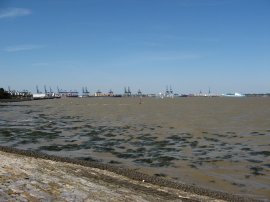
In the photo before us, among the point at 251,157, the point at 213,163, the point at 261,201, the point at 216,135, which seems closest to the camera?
the point at 261,201

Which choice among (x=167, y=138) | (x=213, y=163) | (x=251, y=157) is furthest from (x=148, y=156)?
(x=167, y=138)

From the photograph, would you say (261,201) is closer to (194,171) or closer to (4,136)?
(194,171)

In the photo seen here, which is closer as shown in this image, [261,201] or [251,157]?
[261,201]

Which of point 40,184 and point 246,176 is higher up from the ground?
point 40,184

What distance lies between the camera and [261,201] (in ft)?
43.1

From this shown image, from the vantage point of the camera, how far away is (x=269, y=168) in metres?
18.3

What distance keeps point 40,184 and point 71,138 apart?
67.9 ft

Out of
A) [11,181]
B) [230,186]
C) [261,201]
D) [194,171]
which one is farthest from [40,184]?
[194,171]

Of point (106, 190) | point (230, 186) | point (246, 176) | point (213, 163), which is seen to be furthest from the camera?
point (213, 163)

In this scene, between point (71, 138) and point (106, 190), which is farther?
point (71, 138)

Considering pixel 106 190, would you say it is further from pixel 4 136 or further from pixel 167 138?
pixel 4 136

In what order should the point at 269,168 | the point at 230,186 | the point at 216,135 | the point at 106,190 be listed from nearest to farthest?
the point at 106,190 → the point at 230,186 → the point at 269,168 → the point at 216,135

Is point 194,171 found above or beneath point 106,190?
beneath

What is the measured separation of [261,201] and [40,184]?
24.4 feet
